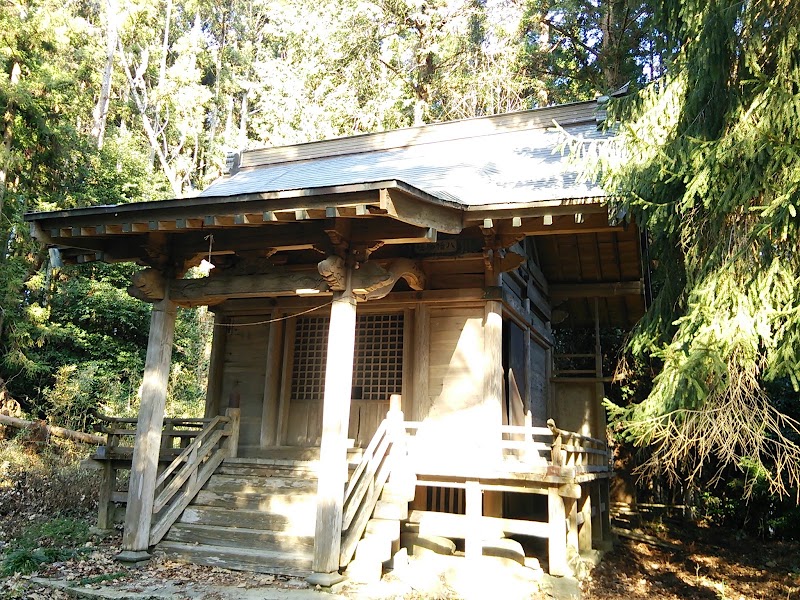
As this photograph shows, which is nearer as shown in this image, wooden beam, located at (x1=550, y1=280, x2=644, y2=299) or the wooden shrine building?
the wooden shrine building

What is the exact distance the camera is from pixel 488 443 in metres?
7.51

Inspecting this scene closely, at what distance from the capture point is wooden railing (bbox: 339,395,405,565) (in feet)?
22.0

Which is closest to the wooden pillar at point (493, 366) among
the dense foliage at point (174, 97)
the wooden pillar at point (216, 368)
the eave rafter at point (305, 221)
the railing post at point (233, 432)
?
the eave rafter at point (305, 221)

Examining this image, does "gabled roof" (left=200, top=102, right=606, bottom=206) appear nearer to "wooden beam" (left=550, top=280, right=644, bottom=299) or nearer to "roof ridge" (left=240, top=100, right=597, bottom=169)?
"roof ridge" (left=240, top=100, right=597, bottom=169)

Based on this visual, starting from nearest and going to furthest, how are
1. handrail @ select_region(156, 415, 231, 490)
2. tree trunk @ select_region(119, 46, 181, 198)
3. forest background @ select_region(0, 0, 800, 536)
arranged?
forest background @ select_region(0, 0, 800, 536)
handrail @ select_region(156, 415, 231, 490)
tree trunk @ select_region(119, 46, 181, 198)

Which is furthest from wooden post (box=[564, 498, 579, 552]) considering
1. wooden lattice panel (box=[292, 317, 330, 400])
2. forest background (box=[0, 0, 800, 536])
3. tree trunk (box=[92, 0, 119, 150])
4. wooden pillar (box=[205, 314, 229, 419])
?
tree trunk (box=[92, 0, 119, 150])

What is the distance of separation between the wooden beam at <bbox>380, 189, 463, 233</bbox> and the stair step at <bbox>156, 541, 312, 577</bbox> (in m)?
3.80

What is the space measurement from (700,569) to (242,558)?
7.37 metres

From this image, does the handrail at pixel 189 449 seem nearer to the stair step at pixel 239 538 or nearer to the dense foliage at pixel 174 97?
the stair step at pixel 239 538

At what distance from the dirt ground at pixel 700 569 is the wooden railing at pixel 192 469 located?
16.5ft

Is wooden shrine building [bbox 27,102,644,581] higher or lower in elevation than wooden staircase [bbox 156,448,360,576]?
higher

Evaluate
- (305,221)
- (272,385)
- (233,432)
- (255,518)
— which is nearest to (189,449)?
(233,432)

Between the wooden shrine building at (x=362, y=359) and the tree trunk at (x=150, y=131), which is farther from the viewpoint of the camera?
the tree trunk at (x=150, y=131)

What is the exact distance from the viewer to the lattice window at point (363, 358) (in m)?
9.41
